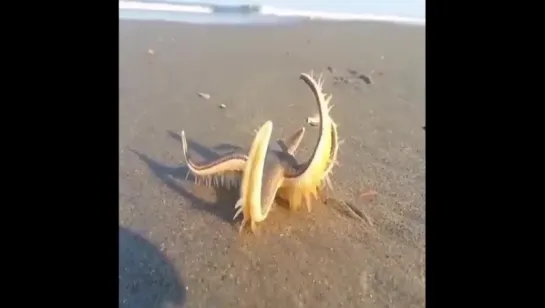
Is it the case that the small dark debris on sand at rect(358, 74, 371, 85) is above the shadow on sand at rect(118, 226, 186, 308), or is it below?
above

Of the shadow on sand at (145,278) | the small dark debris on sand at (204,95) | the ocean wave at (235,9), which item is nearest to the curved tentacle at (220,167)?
the shadow on sand at (145,278)

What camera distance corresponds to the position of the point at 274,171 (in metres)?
1.44

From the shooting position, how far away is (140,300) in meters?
1.25

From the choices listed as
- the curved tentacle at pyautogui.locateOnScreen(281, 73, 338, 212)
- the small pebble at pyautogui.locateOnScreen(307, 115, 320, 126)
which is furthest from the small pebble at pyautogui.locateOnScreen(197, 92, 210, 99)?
the curved tentacle at pyautogui.locateOnScreen(281, 73, 338, 212)

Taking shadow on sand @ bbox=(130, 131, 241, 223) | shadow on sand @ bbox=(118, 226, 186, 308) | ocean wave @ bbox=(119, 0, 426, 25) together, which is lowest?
shadow on sand @ bbox=(118, 226, 186, 308)

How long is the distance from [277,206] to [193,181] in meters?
0.30

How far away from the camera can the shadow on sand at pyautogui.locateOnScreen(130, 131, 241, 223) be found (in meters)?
1.53

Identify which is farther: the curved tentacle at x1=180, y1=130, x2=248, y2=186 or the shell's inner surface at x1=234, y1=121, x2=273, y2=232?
the curved tentacle at x1=180, y1=130, x2=248, y2=186

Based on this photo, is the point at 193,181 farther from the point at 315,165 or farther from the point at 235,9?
the point at 235,9

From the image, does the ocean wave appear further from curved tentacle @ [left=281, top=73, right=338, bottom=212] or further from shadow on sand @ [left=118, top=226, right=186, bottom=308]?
shadow on sand @ [left=118, top=226, right=186, bottom=308]

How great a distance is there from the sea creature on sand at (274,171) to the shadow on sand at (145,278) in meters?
0.22

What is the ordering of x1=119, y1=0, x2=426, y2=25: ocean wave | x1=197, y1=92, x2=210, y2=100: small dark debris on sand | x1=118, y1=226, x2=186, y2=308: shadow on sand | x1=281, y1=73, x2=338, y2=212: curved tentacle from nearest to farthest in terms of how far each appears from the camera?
x1=118, y1=226, x2=186, y2=308: shadow on sand → x1=281, y1=73, x2=338, y2=212: curved tentacle → x1=197, y1=92, x2=210, y2=100: small dark debris on sand → x1=119, y1=0, x2=426, y2=25: ocean wave

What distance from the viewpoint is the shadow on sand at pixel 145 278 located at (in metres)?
1.25
